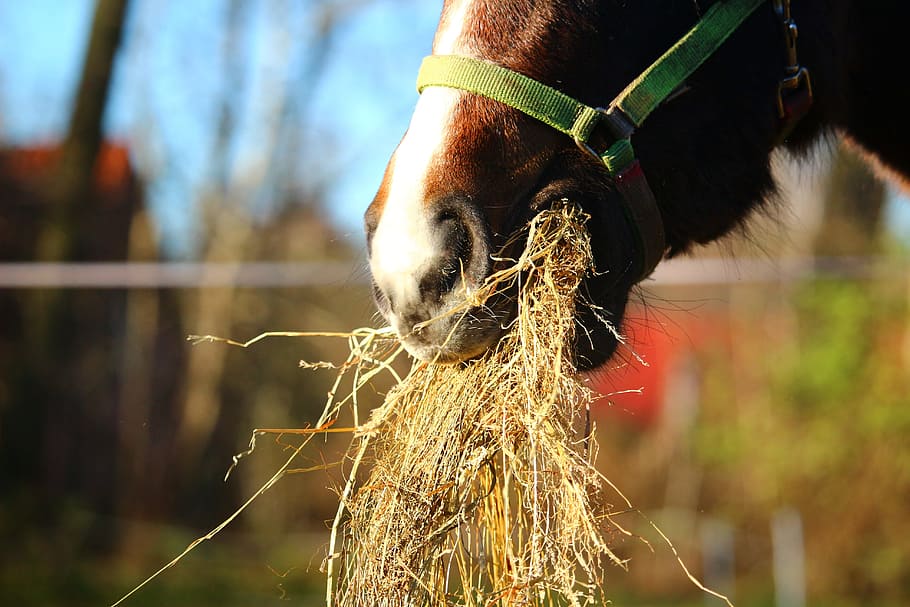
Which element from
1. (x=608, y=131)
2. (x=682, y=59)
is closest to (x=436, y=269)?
(x=608, y=131)

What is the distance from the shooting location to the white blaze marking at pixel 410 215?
1499 millimetres

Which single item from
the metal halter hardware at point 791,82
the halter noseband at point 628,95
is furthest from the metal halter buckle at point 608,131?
the metal halter hardware at point 791,82

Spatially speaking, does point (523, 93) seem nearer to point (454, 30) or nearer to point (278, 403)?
point (454, 30)

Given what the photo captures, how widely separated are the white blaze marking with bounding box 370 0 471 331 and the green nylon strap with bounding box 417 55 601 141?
0.04m

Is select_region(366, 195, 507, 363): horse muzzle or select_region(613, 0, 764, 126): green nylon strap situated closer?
select_region(366, 195, 507, 363): horse muzzle

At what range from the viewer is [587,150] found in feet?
5.24

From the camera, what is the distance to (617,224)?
1652 millimetres

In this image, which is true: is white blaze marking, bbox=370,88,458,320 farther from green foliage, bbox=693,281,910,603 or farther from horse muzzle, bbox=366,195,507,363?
green foliage, bbox=693,281,910,603

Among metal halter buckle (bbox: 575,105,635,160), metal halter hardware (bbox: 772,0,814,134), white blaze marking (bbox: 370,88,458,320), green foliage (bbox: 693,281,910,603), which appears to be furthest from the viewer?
green foliage (bbox: 693,281,910,603)

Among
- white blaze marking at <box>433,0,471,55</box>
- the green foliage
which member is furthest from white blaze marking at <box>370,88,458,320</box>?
the green foliage

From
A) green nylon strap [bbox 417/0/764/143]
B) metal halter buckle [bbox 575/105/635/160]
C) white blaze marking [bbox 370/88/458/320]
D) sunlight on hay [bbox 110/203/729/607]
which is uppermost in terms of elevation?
green nylon strap [bbox 417/0/764/143]

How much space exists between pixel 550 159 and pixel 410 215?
28 cm

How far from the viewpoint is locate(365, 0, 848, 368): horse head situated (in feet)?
4.99

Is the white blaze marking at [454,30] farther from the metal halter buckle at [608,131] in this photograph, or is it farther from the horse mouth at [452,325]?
the horse mouth at [452,325]
